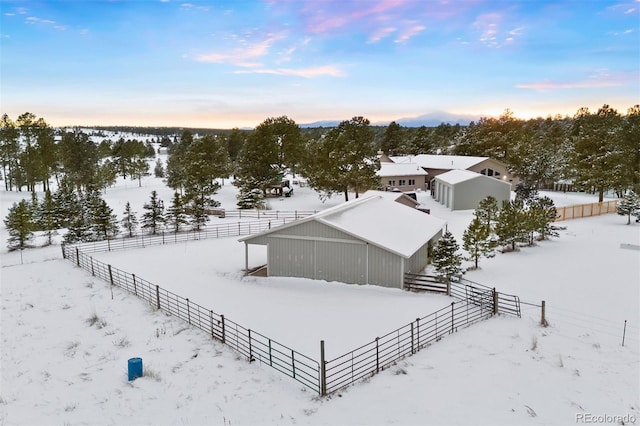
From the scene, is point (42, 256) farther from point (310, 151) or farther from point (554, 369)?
point (310, 151)

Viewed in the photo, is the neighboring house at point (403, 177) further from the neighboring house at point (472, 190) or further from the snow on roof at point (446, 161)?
the neighboring house at point (472, 190)

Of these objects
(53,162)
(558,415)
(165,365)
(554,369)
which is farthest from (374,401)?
(53,162)

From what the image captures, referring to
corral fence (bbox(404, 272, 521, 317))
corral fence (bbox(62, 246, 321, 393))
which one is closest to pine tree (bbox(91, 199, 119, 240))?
corral fence (bbox(62, 246, 321, 393))

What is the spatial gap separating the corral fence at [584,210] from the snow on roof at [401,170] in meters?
19.5

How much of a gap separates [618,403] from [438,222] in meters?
17.2

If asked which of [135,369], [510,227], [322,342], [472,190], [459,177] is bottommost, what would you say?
[135,369]

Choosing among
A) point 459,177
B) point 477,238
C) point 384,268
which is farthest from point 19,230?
point 459,177

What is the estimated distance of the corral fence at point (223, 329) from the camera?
1166 cm

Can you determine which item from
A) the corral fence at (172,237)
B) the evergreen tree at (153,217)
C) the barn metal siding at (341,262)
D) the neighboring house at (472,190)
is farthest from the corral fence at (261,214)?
the barn metal siding at (341,262)

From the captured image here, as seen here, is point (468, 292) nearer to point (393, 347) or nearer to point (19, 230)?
point (393, 347)

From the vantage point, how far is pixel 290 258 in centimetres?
2117

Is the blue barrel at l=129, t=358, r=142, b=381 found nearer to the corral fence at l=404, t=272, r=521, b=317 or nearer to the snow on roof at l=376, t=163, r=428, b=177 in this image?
the corral fence at l=404, t=272, r=521, b=317

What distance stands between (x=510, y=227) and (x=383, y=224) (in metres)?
8.80

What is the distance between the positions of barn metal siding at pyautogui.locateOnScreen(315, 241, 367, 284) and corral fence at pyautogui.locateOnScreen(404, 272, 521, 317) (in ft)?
6.92
